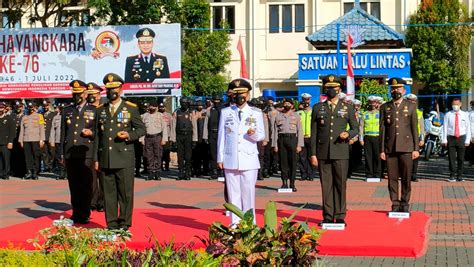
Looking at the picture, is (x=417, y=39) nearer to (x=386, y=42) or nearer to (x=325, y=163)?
(x=386, y=42)

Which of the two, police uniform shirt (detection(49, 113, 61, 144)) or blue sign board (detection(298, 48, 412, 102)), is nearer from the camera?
police uniform shirt (detection(49, 113, 61, 144))

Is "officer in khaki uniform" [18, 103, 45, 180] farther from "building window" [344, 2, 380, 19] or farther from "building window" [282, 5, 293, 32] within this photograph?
"building window" [344, 2, 380, 19]

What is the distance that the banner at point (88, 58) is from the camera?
2642 centimetres

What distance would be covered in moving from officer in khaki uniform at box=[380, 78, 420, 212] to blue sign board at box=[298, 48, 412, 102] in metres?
21.6

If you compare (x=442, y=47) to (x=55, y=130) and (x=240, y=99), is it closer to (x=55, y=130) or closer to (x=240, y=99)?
(x=55, y=130)

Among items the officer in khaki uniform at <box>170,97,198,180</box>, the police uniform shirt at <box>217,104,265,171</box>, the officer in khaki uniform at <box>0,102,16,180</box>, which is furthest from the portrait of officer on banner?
the police uniform shirt at <box>217,104,265,171</box>

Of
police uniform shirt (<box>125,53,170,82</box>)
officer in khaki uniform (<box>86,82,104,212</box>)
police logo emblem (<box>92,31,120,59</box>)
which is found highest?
police logo emblem (<box>92,31,120,59</box>)

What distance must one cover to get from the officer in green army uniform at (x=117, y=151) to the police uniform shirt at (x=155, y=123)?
35.4 feet

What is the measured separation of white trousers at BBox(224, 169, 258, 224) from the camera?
1141 cm

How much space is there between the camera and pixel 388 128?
44.2ft

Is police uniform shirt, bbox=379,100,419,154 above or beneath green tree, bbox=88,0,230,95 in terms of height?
beneath

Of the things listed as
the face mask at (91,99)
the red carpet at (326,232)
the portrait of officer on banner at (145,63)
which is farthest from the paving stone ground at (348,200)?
the portrait of officer on banner at (145,63)

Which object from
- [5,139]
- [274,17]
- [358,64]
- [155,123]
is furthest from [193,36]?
[155,123]

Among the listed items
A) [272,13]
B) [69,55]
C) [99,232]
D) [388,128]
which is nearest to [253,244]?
[99,232]
